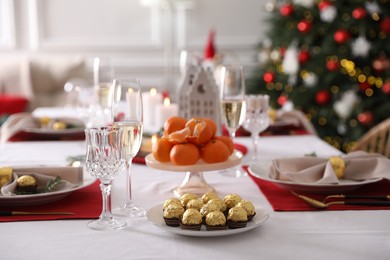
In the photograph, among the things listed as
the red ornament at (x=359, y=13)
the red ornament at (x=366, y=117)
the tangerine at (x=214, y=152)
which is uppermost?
the red ornament at (x=359, y=13)

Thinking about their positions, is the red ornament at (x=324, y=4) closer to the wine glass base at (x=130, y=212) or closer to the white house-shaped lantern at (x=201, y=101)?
the white house-shaped lantern at (x=201, y=101)

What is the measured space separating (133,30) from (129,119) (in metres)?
3.63

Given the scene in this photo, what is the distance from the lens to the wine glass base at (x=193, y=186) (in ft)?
4.40

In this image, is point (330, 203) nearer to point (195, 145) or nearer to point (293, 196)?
point (293, 196)

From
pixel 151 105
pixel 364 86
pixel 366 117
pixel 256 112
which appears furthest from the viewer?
pixel 364 86

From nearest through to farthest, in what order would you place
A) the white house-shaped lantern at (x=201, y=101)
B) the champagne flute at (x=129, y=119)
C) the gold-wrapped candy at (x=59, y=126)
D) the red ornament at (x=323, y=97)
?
the champagne flute at (x=129, y=119) → the white house-shaped lantern at (x=201, y=101) → the gold-wrapped candy at (x=59, y=126) → the red ornament at (x=323, y=97)

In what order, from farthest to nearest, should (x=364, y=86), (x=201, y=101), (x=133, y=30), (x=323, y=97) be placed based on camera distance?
(x=133, y=30), (x=323, y=97), (x=364, y=86), (x=201, y=101)

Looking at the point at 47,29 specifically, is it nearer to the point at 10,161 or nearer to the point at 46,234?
the point at 10,161

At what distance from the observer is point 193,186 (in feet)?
4.46

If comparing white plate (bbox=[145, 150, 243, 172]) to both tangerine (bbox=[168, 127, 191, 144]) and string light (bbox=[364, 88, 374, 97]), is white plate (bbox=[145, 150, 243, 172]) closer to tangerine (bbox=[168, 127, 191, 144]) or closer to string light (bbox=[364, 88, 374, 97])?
tangerine (bbox=[168, 127, 191, 144])

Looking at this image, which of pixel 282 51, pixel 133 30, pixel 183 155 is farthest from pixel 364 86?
pixel 183 155

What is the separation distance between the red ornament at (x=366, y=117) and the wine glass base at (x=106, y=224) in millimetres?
2996

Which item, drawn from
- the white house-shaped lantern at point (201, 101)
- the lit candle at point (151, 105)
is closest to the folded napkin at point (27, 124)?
the lit candle at point (151, 105)

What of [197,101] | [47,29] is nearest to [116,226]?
[197,101]
